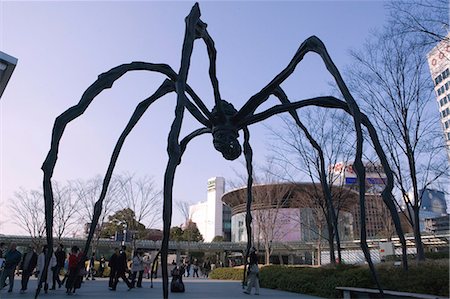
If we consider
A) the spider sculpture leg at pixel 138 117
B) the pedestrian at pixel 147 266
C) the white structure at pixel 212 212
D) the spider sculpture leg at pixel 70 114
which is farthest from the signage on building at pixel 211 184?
the spider sculpture leg at pixel 70 114

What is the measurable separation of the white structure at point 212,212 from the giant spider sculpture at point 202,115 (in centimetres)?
8055

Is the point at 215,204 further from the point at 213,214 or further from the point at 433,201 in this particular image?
the point at 433,201

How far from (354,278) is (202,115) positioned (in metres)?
6.27

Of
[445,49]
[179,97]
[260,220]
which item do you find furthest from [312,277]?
[260,220]

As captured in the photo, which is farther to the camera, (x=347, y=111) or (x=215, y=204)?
(x=215, y=204)

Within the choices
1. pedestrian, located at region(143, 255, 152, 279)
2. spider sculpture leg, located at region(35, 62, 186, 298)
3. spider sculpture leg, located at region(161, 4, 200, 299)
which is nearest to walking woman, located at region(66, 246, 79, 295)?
spider sculpture leg, located at region(35, 62, 186, 298)

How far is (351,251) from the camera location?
36.8 m

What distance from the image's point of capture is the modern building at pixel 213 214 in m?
85.4

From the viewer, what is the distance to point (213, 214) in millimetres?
86750

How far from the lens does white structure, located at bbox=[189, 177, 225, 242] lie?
280 ft

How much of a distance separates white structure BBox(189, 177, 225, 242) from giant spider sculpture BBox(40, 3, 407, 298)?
80549 millimetres

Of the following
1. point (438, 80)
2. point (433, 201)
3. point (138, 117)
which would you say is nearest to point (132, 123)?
point (138, 117)

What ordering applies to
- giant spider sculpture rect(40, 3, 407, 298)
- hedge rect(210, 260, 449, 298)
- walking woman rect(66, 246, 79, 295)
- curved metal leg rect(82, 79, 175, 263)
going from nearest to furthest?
giant spider sculpture rect(40, 3, 407, 298), walking woman rect(66, 246, 79, 295), curved metal leg rect(82, 79, 175, 263), hedge rect(210, 260, 449, 298)

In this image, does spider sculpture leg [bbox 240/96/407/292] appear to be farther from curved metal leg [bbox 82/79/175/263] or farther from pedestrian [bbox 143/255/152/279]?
pedestrian [bbox 143/255/152/279]
